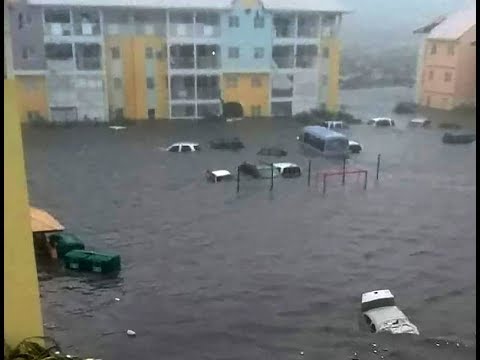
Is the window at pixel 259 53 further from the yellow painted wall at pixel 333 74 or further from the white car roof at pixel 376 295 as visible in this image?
the white car roof at pixel 376 295

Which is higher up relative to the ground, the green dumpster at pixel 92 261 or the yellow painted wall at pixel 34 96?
the yellow painted wall at pixel 34 96

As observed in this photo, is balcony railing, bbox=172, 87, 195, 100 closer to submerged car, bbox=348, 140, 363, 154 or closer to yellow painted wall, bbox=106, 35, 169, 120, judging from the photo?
yellow painted wall, bbox=106, 35, 169, 120

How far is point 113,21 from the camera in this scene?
4961 millimetres

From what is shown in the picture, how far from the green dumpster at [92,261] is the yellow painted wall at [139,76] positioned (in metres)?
2.80

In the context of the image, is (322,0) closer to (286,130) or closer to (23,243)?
(286,130)

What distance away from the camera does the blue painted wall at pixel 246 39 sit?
512 cm

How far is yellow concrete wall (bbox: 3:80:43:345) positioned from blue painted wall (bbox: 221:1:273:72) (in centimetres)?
433

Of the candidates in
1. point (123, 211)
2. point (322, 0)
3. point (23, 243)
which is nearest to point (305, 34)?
point (322, 0)

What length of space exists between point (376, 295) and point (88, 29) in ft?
11.7

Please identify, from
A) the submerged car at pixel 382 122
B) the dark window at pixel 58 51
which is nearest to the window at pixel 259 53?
the submerged car at pixel 382 122

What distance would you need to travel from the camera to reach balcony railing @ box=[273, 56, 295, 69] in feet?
17.3

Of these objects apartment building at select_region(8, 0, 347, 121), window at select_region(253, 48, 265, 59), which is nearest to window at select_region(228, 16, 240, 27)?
apartment building at select_region(8, 0, 347, 121)

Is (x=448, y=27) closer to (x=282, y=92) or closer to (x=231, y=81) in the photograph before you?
(x=282, y=92)

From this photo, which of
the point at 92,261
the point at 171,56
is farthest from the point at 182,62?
the point at 92,261
